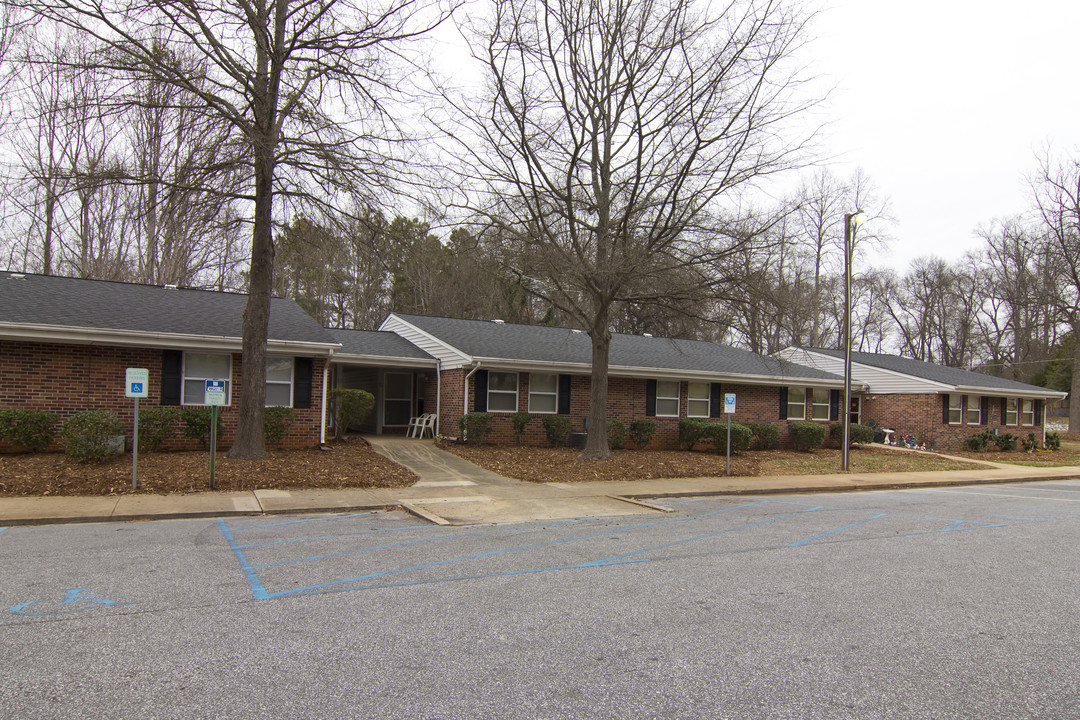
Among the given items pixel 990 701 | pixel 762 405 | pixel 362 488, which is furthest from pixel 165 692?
pixel 762 405

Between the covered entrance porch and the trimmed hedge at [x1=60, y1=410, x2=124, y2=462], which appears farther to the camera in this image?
the covered entrance porch

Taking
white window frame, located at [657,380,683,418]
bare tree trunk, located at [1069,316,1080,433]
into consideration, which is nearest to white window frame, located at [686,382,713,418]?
white window frame, located at [657,380,683,418]

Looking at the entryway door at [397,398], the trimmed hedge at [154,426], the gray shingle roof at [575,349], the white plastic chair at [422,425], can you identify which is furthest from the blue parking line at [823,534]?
the entryway door at [397,398]

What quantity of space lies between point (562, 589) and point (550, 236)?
32.4 feet

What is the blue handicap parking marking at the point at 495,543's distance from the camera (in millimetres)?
6429

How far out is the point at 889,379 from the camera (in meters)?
27.3

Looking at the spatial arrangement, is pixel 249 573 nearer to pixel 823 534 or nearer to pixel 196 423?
pixel 823 534

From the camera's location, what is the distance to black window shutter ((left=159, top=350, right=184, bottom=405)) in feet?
47.6

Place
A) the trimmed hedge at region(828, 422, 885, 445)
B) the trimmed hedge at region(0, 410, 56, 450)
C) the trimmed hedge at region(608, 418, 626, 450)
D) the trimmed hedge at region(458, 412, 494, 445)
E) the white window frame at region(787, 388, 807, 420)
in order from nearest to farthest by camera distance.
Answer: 1. the trimmed hedge at region(0, 410, 56, 450)
2. the trimmed hedge at region(458, 412, 494, 445)
3. the trimmed hedge at region(608, 418, 626, 450)
4. the trimmed hedge at region(828, 422, 885, 445)
5. the white window frame at region(787, 388, 807, 420)

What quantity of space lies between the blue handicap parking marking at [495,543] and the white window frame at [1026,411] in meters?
23.1

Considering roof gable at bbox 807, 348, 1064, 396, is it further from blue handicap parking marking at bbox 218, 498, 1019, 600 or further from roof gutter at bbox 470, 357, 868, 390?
blue handicap parking marking at bbox 218, 498, 1019, 600

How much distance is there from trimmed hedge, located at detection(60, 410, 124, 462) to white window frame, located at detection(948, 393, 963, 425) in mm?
26962

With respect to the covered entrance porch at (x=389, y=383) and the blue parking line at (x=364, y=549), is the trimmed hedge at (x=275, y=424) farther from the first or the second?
the blue parking line at (x=364, y=549)

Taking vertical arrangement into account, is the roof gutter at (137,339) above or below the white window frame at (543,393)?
above
